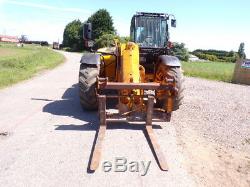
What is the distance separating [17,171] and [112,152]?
1.65 metres

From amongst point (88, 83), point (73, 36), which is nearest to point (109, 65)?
point (88, 83)

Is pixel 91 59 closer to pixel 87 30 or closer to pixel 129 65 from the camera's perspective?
Answer: pixel 87 30

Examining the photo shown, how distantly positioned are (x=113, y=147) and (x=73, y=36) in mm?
77368

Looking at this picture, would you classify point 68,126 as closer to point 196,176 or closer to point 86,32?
point 86,32

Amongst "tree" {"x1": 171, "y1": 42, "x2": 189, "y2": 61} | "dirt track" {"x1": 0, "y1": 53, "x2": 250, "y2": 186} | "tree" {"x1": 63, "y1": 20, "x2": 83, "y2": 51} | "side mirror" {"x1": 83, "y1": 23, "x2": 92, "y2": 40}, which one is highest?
"tree" {"x1": 63, "y1": 20, "x2": 83, "y2": 51}

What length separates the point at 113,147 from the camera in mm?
6027

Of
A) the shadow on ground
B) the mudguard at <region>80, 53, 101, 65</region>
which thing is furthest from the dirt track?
the mudguard at <region>80, 53, 101, 65</region>

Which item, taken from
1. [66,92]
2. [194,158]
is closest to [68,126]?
[194,158]

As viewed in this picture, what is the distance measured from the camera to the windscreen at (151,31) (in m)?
9.70

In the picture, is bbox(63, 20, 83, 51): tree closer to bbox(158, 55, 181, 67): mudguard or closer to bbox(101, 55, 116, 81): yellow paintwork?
bbox(101, 55, 116, 81): yellow paintwork

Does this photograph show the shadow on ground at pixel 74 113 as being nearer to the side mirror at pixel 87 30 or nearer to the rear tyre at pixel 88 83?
the rear tyre at pixel 88 83

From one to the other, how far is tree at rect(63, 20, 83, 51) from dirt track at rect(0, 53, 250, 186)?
65.2 metres

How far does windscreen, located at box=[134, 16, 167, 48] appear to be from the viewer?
9703mm

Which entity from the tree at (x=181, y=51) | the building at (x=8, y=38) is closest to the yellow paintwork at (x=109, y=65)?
the tree at (x=181, y=51)
